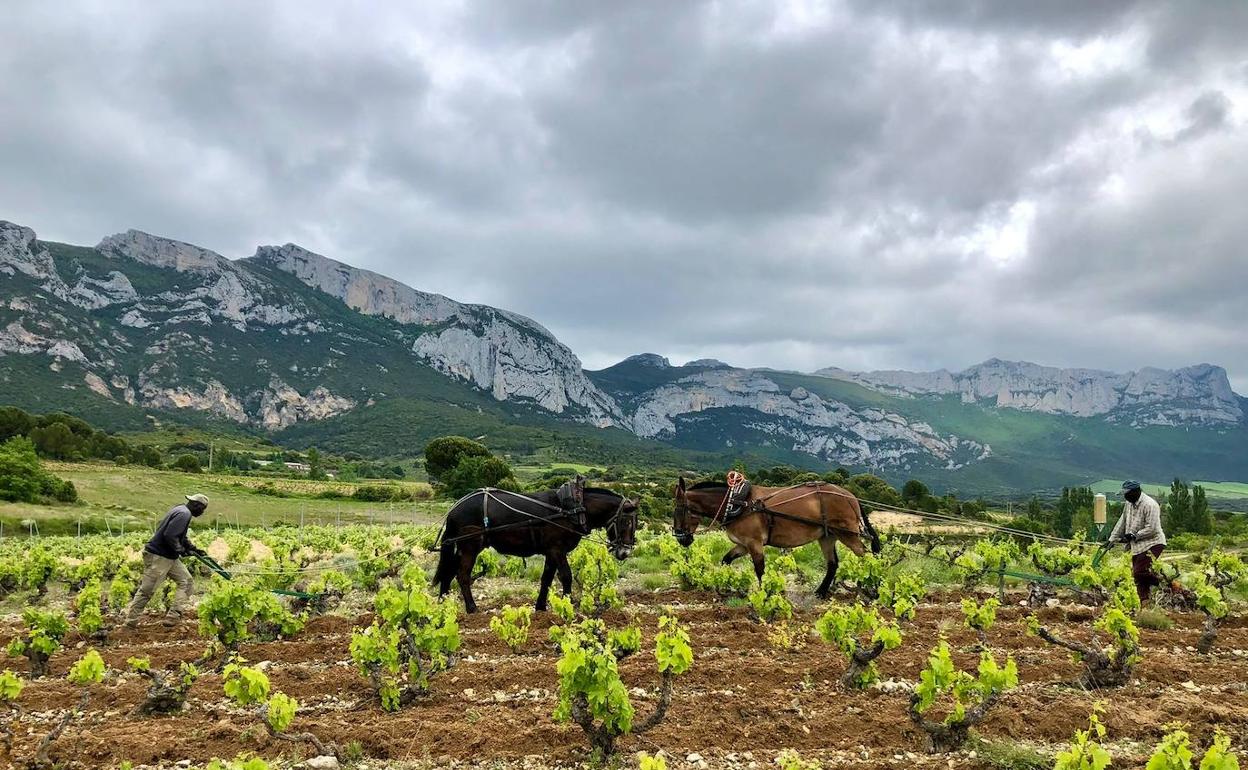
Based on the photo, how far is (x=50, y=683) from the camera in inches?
309

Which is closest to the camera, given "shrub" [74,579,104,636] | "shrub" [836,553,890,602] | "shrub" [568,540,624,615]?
"shrub" [74,579,104,636]

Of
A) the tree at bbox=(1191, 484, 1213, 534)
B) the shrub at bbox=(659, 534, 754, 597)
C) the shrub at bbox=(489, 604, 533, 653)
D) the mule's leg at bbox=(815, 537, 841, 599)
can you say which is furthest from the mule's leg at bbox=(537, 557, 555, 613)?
the tree at bbox=(1191, 484, 1213, 534)

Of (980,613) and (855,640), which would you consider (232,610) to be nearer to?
(855,640)

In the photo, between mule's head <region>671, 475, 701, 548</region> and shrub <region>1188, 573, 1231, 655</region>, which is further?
mule's head <region>671, 475, 701, 548</region>

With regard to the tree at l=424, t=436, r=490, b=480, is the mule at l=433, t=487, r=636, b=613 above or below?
above

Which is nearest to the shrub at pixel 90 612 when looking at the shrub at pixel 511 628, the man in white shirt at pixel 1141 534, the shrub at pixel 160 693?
the shrub at pixel 160 693

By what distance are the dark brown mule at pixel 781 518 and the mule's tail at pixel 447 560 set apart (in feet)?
13.9

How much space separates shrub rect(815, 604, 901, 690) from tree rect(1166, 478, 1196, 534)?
7337 cm

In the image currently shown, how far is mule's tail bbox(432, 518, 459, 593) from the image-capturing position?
11867mm

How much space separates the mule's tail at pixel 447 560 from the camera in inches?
467

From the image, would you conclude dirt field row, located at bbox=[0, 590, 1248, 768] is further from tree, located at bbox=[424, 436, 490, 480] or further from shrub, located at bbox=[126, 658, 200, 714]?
tree, located at bbox=[424, 436, 490, 480]

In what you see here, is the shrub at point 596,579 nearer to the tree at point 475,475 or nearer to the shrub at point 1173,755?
the shrub at point 1173,755

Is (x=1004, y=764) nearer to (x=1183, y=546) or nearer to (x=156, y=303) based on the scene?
(x=1183, y=546)

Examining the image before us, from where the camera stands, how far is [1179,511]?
6662 centimetres
